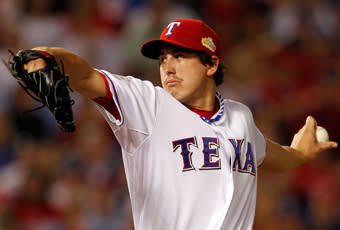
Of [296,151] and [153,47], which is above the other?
[153,47]

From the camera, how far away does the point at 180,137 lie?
2684 millimetres

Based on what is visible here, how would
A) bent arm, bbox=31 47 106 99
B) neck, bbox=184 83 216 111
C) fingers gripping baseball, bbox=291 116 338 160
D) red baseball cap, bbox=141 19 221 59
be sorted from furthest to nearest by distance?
fingers gripping baseball, bbox=291 116 338 160 < neck, bbox=184 83 216 111 < red baseball cap, bbox=141 19 221 59 < bent arm, bbox=31 47 106 99

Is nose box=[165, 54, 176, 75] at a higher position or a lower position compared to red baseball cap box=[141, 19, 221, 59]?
lower

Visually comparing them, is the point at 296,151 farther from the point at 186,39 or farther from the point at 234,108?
the point at 186,39

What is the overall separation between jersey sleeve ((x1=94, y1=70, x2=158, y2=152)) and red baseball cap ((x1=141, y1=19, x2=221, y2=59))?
10.5 inches

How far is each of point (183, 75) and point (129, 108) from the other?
0.39 metres

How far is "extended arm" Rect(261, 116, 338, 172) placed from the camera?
3.33 m

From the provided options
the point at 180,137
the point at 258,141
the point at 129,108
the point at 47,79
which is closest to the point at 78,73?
the point at 47,79

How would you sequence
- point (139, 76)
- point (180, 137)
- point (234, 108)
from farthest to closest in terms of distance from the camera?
point (139, 76) → point (234, 108) → point (180, 137)

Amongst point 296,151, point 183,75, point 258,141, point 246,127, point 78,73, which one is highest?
point 78,73

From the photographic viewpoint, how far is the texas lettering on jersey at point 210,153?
267 centimetres

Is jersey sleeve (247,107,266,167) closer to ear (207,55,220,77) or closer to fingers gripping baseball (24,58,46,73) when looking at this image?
ear (207,55,220,77)

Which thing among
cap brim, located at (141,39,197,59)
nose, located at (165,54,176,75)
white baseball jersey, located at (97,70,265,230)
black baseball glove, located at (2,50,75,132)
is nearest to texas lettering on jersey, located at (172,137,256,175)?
white baseball jersey, located at (97,70,265,230)

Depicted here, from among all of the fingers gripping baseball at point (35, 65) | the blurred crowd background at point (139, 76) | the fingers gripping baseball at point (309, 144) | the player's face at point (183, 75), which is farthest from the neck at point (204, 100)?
the blurred crowd background at point (139, 76)
